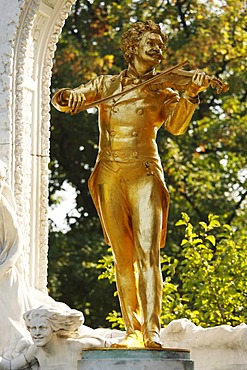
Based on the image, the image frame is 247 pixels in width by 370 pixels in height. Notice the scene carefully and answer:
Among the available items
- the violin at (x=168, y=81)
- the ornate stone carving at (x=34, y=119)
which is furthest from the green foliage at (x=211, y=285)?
the violin at (x=168, y=81)

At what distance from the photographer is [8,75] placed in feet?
38.5

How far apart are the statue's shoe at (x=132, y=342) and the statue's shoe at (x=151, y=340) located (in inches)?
5.0

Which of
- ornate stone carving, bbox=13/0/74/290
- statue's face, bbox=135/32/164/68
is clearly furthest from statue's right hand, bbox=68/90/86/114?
ornate stone carving, bbox=13/0/74/290

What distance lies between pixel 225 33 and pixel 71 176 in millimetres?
2997

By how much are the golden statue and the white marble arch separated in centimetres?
182

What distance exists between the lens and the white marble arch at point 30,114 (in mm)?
11711

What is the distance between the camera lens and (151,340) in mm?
9484

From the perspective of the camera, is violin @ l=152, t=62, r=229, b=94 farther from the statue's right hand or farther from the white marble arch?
the white marble arch

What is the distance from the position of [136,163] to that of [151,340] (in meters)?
1.23

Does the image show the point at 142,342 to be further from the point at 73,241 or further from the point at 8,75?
the point at 73,241

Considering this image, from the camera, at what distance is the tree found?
19391 millimetres

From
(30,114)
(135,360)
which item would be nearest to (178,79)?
(135,360)

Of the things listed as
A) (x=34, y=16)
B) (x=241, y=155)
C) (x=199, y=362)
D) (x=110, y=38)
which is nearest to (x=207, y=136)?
(x=241, y=155)

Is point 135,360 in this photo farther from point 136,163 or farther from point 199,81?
point 199,81
